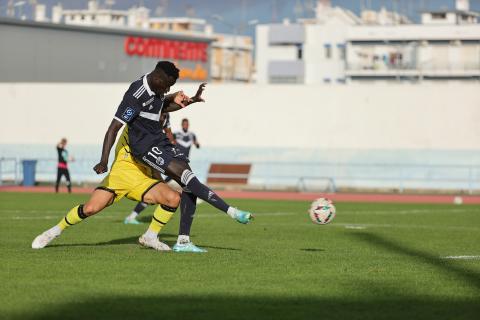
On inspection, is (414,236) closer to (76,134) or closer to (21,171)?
(21,171)

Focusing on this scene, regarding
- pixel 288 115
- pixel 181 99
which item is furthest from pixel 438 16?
pixel 181 99

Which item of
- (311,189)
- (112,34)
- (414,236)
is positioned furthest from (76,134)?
(414,236)

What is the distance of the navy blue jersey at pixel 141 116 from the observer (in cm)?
1288

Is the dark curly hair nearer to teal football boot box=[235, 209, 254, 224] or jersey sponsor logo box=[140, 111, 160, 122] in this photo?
jersey sponsor logo box=[140, 111, 160, 122]

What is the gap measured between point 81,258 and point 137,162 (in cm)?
155

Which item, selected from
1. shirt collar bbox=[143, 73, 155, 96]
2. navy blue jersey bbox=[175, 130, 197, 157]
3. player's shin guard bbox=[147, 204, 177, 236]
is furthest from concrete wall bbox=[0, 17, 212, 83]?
shirt collar bbox=[143, 73, 155, 96]

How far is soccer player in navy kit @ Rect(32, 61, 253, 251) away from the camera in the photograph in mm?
12898

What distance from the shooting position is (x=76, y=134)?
55.9m

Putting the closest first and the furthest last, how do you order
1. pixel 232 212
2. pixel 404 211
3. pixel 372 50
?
pixel 232 212
pixel 404 211
pixel 372 50

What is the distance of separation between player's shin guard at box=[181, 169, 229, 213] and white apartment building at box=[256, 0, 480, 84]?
302 ft

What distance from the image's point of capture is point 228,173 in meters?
48.6

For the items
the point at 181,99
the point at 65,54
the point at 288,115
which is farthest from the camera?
the point at 65,54

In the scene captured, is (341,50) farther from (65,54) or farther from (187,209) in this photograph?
(187,209)

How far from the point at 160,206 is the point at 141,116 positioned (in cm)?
117
